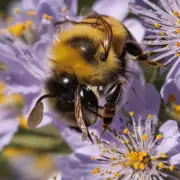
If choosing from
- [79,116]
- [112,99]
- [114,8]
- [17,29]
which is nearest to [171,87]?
[112,99]

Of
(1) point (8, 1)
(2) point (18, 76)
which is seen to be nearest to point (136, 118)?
(2) point (18, 76)

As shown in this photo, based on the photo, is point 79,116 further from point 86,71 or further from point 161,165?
point 161,165

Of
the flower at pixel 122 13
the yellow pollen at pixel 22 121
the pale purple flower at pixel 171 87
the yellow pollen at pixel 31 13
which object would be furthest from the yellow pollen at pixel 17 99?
the pale purple flower at pixel 171 87

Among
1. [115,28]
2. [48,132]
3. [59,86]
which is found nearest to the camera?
[59,86]

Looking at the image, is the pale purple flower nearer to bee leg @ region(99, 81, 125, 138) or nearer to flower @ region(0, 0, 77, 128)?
bee leg @ region(99, 81, 125, 138)

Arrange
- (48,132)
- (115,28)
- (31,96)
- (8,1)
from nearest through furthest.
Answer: (115,28) → (31,96) → (48,132) → (8,1)

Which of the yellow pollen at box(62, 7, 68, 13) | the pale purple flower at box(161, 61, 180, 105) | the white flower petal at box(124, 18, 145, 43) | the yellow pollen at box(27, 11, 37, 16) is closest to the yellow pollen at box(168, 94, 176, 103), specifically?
the pale purple flower at box(161, 61, 180, 105)

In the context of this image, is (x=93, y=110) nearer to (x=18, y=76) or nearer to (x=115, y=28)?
(x=115, y=28)
